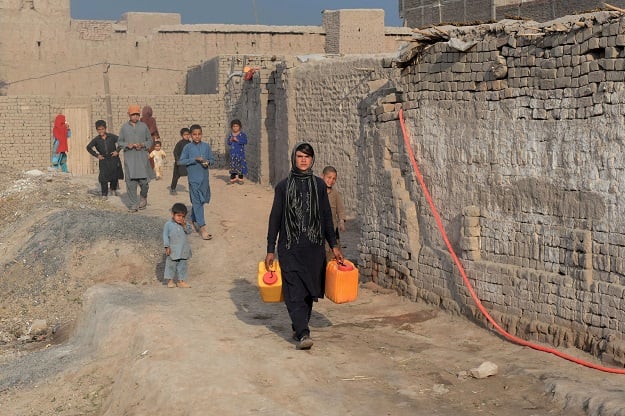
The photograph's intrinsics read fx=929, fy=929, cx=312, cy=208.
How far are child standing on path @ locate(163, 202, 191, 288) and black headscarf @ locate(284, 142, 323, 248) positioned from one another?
9.51ft

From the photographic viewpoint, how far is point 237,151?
17562mm

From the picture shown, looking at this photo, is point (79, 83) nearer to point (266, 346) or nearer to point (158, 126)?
point (158, 126)

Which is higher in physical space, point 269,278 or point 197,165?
point 197,165

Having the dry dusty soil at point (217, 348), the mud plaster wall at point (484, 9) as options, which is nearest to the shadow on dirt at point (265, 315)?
the dry dusty soil at point (217, 348)

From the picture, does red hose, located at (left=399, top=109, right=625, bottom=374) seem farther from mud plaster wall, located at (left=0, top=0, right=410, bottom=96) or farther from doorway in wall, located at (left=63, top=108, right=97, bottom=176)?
mud plaster wall, located at (left=0, top=0, right=410, bottom=96)

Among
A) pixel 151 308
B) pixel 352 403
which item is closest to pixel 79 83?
pixel 151 308

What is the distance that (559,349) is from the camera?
6.97m

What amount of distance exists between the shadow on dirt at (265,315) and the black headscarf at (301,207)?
918 mm

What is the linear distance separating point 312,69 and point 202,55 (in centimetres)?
884

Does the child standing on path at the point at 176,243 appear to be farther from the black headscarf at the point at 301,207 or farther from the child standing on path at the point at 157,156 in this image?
the child standing on path at the point at 157,156

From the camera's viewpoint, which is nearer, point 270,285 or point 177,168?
point 270,285

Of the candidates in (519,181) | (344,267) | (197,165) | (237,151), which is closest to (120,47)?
(237,151)

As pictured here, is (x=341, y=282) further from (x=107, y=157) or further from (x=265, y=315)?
(x=107, y=157)

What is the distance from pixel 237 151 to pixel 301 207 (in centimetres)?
1038
